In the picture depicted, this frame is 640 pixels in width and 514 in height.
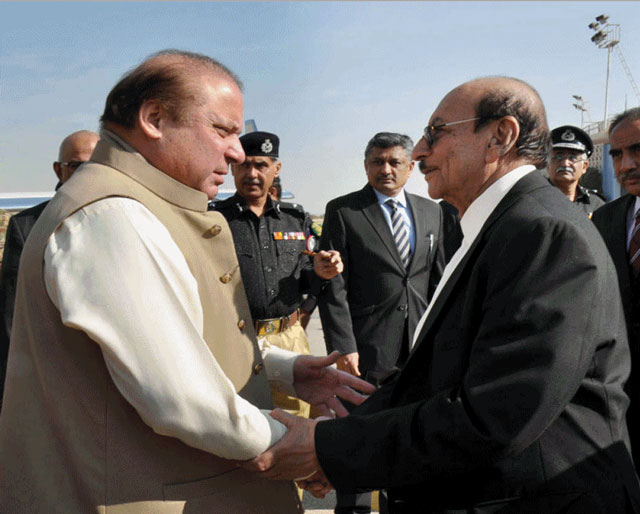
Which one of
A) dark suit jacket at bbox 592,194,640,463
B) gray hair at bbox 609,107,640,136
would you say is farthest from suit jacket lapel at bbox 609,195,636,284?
gray hair at bbox 609,107,640,136

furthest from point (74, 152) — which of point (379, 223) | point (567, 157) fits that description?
point (567, 157)

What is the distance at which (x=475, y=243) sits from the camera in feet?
5.34

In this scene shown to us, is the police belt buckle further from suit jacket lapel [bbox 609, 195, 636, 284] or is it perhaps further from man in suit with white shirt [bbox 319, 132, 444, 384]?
suit jacket lapel [bbox 609, 195, 636, 284]

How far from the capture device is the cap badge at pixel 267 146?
179 inches

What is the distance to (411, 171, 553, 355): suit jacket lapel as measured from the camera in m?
1.63

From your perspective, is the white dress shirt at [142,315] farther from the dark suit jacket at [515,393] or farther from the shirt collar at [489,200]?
the shirt collar at [489,200]

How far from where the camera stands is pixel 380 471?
1.54 m

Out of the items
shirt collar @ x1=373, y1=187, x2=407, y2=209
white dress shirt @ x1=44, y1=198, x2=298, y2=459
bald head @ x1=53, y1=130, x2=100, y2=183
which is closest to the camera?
white dress shirt @ x1=44, y1=198, x2=298, y2=459

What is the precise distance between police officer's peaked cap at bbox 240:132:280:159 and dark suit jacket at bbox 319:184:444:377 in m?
0.65

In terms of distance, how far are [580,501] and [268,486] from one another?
82cm

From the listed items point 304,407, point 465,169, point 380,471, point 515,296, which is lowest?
point 304,407

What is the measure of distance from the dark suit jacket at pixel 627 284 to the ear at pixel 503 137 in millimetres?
1511

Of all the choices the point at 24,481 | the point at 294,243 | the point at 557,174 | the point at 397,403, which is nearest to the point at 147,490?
the point at 24,481

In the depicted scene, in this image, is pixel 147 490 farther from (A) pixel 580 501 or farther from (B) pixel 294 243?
(B) pixel 294 243
